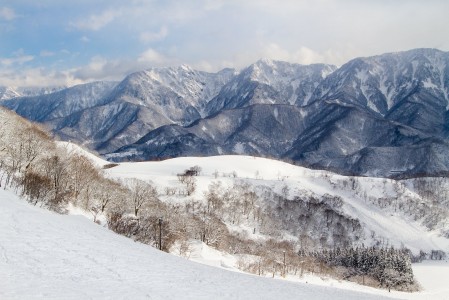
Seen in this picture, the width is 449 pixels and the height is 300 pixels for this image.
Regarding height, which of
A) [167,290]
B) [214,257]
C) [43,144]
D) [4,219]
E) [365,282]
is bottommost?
[365,282]

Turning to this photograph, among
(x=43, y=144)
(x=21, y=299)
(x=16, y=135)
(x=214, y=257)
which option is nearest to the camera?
(x=21, y=299)

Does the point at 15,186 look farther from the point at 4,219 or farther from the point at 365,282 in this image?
the point at 365,282

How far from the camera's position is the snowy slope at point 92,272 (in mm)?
19266

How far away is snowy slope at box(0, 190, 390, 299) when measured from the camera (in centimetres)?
1927

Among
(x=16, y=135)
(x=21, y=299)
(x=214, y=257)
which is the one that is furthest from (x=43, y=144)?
(x=21, y=299)

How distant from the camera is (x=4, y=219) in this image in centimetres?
2888

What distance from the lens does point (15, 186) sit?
5106 cm

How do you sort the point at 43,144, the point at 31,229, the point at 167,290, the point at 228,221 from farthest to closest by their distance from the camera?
the point at 228,221
the point at 43,144
the point at 31,229
the point at 167,290

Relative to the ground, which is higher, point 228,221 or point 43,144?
point 43,144

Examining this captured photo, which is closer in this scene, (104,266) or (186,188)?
(104,266)

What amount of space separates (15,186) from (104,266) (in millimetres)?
32627

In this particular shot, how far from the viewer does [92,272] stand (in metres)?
22.6

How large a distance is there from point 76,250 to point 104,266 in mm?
3182

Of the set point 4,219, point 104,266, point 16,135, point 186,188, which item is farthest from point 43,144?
point 186,188
